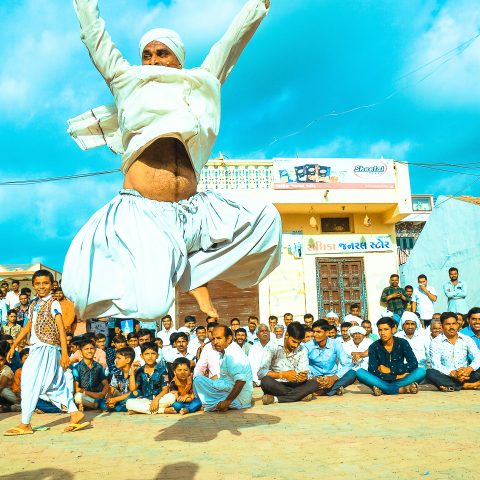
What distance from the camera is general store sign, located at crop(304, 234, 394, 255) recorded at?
48.6 ft

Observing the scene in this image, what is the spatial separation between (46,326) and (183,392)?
2.11 m

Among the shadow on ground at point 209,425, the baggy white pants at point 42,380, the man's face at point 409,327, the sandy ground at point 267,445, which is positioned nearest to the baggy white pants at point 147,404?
the sandy ground at point 267,445

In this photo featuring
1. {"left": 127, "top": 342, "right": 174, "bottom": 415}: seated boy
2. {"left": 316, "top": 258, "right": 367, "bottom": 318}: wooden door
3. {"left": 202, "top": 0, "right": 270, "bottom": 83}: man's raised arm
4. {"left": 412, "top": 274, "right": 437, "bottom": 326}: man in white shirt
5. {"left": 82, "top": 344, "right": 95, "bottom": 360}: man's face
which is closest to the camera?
{"left": 202, "top": 0, "right": 270, "bottom": 83}: man's raised arm

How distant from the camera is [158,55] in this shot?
9.28 feet

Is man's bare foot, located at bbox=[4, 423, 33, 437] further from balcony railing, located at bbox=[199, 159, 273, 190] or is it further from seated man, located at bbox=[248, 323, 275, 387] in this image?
balcony railing, located at bbox=[199, 159, 273, 190]

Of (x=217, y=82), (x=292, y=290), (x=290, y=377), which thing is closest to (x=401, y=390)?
(x=290, y=377)

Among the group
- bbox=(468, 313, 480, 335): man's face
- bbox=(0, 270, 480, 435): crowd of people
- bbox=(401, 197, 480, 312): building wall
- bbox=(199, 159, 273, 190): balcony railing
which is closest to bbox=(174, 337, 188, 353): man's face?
bbox=(0, 270, 480, 435): crowd of people

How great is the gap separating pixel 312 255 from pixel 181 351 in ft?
23.8

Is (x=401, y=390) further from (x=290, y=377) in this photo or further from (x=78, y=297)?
(x=78, y=297)

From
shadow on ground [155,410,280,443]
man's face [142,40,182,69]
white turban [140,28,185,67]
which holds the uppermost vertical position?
white turban [140,28,185,67]

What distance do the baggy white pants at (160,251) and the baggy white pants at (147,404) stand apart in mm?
3909

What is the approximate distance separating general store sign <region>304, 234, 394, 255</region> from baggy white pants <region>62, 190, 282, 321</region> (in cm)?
1187

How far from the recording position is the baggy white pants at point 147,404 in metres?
6.53

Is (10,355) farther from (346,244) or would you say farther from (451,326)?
(346,244)
